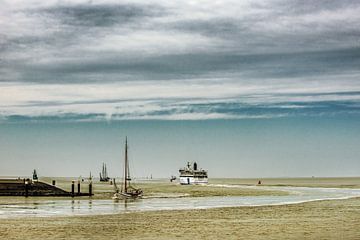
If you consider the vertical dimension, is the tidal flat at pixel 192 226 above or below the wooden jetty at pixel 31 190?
below

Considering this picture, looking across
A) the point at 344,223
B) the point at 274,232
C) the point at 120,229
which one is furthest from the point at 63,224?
the point at 344,223

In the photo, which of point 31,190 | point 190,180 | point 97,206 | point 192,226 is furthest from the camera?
point 190,180

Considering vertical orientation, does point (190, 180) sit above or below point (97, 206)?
above

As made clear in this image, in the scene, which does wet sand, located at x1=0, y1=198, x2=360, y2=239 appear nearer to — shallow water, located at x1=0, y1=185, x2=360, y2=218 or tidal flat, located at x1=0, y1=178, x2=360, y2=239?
tidal flat, located at x1=0, y1=178, x2=360, y2=239

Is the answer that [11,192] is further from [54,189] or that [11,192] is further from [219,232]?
[219,232]

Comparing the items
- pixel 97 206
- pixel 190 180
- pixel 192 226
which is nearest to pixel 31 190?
pixel 97 206

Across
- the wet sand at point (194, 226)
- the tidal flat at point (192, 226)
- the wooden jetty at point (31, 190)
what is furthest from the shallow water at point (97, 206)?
the wooden jetty at point (31, 190)

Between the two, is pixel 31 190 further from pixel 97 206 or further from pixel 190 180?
pixel 190 180

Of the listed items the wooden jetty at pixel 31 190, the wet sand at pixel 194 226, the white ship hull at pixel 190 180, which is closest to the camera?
the wet sand at pixel 194 226

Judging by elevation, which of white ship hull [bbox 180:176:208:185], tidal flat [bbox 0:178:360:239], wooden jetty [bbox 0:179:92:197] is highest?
white ship hull [bbox 180:176:208:185]

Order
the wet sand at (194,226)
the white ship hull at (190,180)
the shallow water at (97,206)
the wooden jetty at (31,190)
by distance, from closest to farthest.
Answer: the wet sand at (194,226) → the shallow water at (97,206) → the wooden jetty at (31,190) → the white ship hull at (190,180)

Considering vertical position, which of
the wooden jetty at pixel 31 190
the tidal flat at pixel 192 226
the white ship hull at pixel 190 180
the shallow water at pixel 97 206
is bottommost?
the tidal flat at pixel 192 226

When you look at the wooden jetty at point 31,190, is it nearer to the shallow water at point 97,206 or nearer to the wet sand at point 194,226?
the shallow water at point 97,206

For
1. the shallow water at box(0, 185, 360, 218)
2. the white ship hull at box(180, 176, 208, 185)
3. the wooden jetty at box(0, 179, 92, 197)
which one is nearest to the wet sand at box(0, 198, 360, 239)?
the shallow water at box(0, 185, 360, 218)
